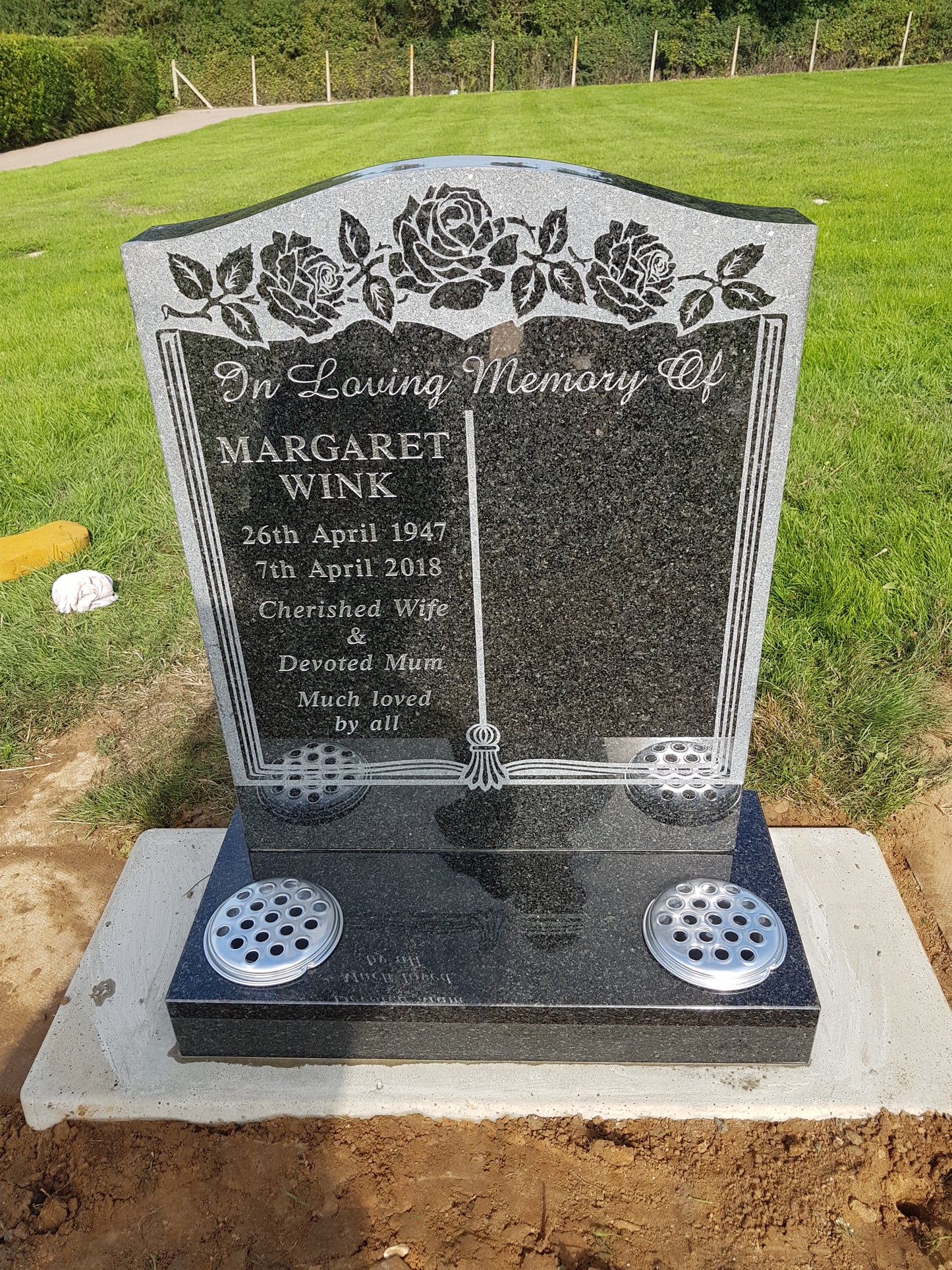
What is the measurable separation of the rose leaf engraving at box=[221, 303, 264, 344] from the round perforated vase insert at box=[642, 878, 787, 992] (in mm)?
1553

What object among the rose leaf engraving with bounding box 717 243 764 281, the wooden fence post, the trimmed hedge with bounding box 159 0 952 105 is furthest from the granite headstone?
the wooden fence post

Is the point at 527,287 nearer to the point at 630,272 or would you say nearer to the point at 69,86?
the point at 630,272

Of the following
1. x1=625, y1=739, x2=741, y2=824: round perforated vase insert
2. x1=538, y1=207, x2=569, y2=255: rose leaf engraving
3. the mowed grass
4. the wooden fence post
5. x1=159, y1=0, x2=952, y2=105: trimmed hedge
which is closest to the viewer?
x1=538, y1=207, x2=569, y2=255: rose leaf engraving

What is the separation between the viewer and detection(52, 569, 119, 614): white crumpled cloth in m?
3.57

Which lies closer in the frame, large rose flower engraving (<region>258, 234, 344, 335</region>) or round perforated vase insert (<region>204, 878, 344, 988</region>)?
large rose flower engraving (<region>258, 234, 344, 335</region>)

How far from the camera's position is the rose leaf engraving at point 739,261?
1.62 metres

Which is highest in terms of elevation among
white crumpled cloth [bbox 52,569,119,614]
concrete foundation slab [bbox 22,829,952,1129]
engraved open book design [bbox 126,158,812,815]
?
engraved open book design [bbox 126,158,812,815]

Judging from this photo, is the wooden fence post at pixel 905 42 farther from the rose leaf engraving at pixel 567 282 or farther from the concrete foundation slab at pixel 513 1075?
the concrete foundation slab at pixel 513 1075

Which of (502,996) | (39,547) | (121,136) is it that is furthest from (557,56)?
(502,996)

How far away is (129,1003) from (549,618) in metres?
1.37

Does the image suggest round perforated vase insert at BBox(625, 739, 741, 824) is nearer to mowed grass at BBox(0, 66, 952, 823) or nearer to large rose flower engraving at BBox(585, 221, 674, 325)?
mowed grass at BBox(0, 66, 952, 823)

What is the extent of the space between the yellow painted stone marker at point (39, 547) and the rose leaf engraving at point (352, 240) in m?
2.74

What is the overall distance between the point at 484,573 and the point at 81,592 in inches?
90.0

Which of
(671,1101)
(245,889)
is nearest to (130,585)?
(245,889)
